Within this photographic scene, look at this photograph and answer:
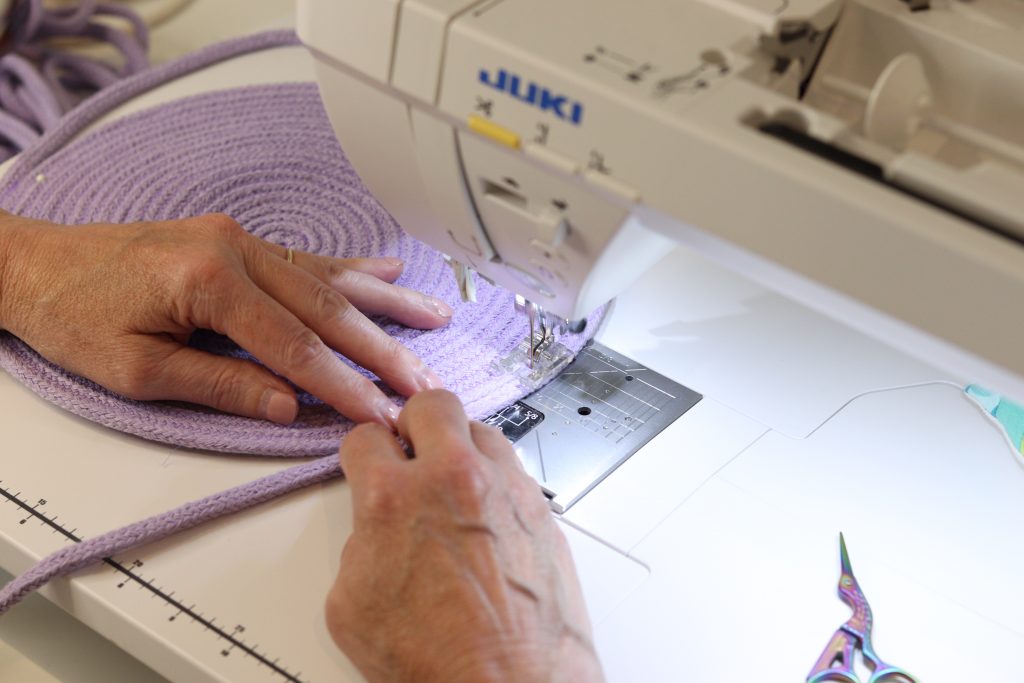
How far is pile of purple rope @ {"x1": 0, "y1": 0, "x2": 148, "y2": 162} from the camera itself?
1.50m

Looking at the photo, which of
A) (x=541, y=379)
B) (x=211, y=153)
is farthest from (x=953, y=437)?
(x=211, y=153)

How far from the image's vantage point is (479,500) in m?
0.86

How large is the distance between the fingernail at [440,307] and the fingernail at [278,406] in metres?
0.19

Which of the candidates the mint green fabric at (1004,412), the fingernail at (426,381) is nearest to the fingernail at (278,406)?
the fingernail at (426,381)

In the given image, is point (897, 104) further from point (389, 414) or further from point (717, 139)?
point (389, 414)

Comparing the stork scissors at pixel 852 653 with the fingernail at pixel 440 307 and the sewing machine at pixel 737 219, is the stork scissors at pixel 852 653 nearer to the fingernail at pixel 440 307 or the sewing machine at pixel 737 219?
the sewing machine at pixel 737 219

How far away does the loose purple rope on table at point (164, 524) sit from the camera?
0.92m

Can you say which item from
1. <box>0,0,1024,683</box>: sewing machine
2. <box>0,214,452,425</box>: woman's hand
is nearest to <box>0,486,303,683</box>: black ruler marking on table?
<box>0,0,1024,683</box>: sewing machine

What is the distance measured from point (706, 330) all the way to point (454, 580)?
18.3 inches

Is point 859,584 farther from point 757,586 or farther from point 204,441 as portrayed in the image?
point 204,441

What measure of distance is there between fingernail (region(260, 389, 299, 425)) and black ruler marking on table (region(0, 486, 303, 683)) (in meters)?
0.18

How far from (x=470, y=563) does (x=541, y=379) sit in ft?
0.97

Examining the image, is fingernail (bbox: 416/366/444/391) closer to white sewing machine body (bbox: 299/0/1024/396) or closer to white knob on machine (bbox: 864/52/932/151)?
white sewing machine body (bbox: 299/0/1024/396)

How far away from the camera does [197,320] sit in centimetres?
103
